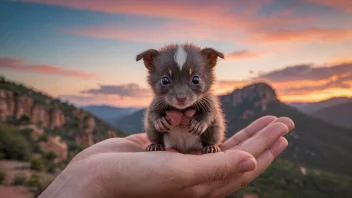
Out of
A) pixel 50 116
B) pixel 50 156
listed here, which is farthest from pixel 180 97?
pixel 50 116

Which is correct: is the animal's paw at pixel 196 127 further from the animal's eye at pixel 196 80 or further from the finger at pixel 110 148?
the finger at pixel 110 148

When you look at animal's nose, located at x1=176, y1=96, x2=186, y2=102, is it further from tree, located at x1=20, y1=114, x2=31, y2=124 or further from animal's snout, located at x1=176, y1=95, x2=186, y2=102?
tree, located at x1=20, y1=114, x2=31, y2=124

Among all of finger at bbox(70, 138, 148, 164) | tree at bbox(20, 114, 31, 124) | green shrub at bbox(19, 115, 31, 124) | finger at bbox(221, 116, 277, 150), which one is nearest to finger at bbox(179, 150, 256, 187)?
finger at bbox(70, 138, 148, 164)

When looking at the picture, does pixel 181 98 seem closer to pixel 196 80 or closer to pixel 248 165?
pixel 196 80

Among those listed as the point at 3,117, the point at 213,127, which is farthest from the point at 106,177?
the point at 3,117

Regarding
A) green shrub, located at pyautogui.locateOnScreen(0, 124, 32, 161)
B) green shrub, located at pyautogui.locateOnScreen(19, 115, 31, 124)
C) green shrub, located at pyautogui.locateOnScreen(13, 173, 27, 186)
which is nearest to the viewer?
green shrub, located at pyautogui.locateOnScreen(13, 173, 27, 186)

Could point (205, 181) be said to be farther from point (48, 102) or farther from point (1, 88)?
point (48, 102)

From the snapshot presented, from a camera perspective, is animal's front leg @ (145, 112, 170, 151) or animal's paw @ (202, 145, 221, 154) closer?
animal's front leg @ (145, 112, 170, 151)
